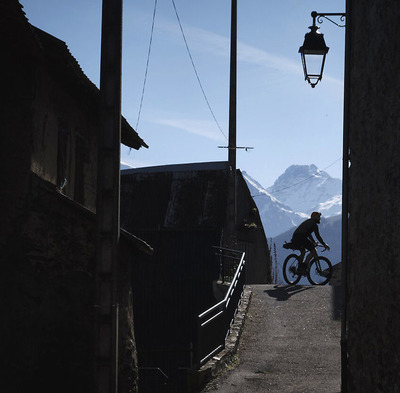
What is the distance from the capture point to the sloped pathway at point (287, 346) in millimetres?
10766

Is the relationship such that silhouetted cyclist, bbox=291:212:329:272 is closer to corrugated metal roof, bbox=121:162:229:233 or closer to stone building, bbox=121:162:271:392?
stone building, bbox=121:162:271:392

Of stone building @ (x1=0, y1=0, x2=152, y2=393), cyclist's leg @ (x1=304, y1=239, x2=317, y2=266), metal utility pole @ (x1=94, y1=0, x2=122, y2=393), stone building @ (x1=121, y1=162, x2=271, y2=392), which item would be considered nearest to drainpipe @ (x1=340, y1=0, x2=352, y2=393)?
metal utility pole @ (x1=94, y1=0, x2=122, y2=393)

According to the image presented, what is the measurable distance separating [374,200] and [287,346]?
266 inches

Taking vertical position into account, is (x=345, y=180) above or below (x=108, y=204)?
above

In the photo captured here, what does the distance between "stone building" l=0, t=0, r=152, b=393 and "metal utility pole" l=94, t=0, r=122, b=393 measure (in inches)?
117

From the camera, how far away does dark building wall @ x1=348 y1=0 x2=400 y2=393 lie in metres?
6.45

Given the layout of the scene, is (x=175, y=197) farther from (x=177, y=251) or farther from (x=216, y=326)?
(x=216, y=326)

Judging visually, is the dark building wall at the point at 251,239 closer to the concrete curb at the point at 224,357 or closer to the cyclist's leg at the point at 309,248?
the cyclist's leg at the point at 309,248

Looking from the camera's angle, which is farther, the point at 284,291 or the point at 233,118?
the point at 233,118

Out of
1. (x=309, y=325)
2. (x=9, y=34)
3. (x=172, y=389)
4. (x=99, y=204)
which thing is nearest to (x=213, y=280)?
(x=172, y=389)

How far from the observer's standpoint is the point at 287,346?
13.4m

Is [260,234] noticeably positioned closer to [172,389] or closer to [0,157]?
[172,389]

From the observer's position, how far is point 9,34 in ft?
36.4

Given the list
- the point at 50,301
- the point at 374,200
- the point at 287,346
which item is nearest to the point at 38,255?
the point at 50,301
